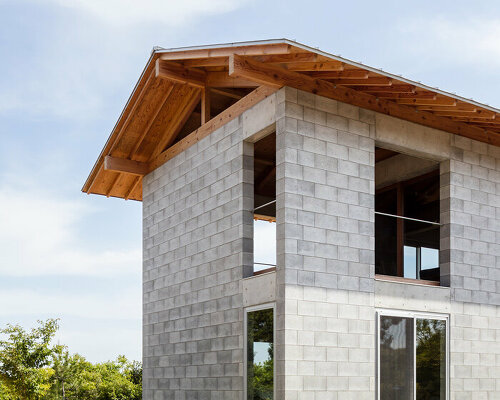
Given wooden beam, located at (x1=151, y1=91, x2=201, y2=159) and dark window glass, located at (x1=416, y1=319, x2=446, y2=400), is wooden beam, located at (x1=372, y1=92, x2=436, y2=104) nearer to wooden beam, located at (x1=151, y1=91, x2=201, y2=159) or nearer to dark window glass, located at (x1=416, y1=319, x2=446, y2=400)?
dark window glass, located at (x1=416, y1=319, x2=446, y2=400)

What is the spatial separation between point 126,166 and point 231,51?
486 centimetres

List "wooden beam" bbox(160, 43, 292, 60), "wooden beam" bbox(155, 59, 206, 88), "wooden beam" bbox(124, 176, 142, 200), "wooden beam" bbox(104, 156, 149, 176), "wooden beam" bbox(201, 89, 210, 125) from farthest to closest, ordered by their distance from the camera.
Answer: "wooden beam" bbox(124, 176, 142, 200) < "wooden beam" bbox(104, 156, 149, 176) < "wooden beam" bbox(201, 89, 210, 125) < "wooden beam" bbox(155, 59, 206, 88) < "wooden beam" bbox(160, 43, 292, 60)

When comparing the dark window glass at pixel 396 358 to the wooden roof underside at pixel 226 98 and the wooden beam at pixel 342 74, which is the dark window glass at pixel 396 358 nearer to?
the wooden roof underside at pixel 226 98

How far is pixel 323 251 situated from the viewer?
351 inches

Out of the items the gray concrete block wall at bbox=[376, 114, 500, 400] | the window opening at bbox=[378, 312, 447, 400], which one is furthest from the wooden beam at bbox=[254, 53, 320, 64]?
the window opening at bbox=[378, 312, 447, 400]

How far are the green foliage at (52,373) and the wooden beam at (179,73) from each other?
30.4ft

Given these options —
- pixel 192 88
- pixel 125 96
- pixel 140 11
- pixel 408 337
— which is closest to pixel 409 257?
pixel 408 337

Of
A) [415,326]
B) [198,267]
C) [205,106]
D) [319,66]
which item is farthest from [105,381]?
[319,66]

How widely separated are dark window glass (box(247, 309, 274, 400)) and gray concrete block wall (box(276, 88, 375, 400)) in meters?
0.34

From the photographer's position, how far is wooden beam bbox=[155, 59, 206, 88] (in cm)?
1075

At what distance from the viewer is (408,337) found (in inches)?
376

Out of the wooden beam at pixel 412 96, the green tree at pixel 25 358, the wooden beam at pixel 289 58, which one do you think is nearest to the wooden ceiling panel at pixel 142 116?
the wooden beam at pixel 289 58

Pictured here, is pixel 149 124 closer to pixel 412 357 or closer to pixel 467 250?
pixel 467 250

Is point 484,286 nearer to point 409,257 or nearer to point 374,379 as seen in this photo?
point 409,257
